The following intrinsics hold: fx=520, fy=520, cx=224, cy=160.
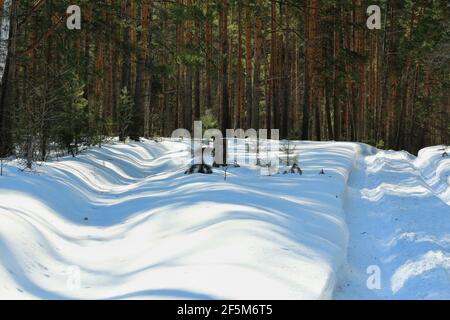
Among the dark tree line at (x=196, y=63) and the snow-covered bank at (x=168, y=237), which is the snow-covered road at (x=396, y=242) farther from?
the dark tree line at (x=196, y=63)

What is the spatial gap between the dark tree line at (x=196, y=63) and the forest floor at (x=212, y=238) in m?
1.88

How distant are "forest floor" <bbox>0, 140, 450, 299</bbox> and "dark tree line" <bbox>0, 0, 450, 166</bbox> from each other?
1880 mm

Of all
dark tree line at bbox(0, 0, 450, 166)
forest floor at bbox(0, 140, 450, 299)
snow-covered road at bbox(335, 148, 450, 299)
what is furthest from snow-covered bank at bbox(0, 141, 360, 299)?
dark tree line at bbox(0, 0, 450, 166)

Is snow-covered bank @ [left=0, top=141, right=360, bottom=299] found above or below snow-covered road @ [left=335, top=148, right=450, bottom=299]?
above

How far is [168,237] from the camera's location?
5898 mm

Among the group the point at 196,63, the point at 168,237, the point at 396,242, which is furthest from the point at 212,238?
the point at 196,63

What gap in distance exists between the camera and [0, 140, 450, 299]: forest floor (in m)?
4.39

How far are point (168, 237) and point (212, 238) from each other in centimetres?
63

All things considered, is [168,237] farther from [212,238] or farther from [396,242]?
[396,242]

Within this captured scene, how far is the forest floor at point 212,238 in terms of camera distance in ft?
14.4

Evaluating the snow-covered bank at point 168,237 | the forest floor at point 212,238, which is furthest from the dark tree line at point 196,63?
the snow-covered bank at point 168,237

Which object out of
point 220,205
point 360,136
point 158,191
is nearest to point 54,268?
point 220,205

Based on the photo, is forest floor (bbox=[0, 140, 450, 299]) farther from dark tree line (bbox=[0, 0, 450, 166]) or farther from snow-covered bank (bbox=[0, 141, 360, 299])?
dark tree line (bbox=[0, 0, 450, 166])

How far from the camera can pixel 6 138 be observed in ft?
36.6
